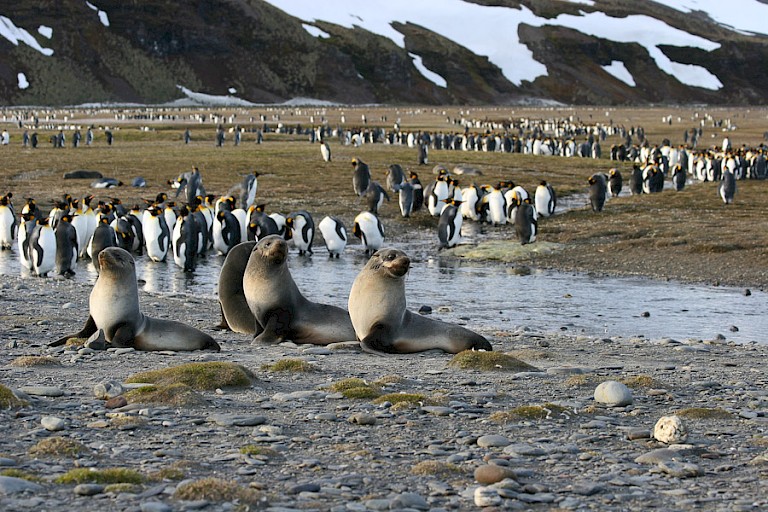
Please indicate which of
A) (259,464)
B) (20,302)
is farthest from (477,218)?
(259,464)

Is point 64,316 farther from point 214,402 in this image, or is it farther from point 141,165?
point 141,165

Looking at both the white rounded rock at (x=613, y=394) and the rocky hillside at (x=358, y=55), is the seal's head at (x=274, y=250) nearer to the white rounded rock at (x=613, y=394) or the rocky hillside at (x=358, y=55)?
the white rounded rock at (x=613, y=394)

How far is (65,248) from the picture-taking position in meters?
16.8

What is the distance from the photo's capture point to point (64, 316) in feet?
37.7

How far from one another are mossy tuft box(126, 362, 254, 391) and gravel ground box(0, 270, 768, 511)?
121 millimetres

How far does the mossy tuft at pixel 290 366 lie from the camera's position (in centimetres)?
782

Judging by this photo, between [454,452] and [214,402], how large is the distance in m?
1.74

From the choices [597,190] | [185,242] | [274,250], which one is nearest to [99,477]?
[274,250]

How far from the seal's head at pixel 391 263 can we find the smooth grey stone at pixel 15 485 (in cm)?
491

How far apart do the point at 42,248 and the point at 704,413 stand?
492 inches

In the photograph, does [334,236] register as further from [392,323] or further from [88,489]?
[88,489]

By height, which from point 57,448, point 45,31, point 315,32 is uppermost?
point 315,32

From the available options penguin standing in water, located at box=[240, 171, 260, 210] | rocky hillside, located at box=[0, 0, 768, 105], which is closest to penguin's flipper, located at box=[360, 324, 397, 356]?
penguin standing in water, located at box=[240, 171, 260, 210]

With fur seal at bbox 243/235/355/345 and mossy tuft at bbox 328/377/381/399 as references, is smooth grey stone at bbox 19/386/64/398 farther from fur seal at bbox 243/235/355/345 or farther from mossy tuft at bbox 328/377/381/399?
fur seal at bbox 243/235/355/345
